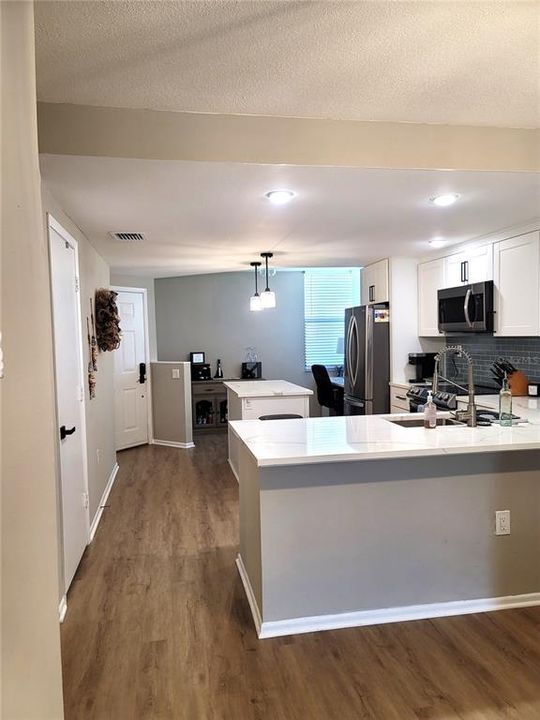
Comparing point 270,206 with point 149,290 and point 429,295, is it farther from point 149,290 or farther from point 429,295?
point 149,290

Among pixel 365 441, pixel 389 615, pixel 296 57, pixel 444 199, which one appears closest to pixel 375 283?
pixel 444 199

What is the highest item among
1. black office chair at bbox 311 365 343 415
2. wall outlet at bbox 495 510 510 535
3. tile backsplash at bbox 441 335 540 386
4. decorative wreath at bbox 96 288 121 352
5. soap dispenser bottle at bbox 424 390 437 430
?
decorative wreath at bbox 96 288 121 352

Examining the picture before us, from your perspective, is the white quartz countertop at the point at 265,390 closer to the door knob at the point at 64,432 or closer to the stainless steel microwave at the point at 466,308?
the stainless steel microwave at the point at 466,308

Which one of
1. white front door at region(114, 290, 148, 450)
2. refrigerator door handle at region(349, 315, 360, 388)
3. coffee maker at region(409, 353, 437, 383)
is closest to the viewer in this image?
coffee maker at region(409, 353, 437, 383)

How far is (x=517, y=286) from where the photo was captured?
3.84 m

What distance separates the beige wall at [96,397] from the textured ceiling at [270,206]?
0.09 metres

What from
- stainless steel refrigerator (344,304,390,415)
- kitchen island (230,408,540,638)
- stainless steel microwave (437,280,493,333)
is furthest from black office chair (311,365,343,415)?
kitchen island (230,408,540,638)

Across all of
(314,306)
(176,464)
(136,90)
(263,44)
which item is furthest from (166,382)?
(263,44)

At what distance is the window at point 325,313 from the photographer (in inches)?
303

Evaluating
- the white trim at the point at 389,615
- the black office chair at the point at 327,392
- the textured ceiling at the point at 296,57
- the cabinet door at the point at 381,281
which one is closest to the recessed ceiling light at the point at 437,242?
the cabinet door at the point at 381,281

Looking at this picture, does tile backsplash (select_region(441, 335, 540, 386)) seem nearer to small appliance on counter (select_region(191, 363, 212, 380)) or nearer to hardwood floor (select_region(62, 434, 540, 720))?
hardwood floor (select_region(62, 434, 540, 720))

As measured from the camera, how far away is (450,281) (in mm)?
4695

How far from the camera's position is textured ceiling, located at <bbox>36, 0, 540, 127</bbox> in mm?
1563

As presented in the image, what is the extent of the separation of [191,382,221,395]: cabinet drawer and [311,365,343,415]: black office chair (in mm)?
1457
